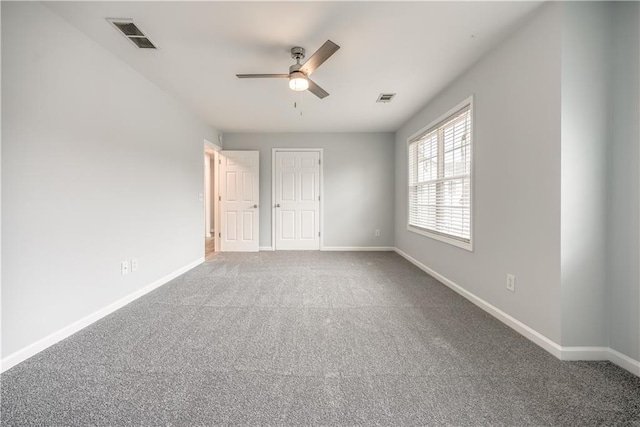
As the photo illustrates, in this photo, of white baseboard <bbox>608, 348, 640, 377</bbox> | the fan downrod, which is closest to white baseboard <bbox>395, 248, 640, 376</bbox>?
white baseboard <bbox>608, 348, 640, 377</bbox>

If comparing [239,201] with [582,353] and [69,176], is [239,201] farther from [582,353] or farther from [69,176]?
[582,353]

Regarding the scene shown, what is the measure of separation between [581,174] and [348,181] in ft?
12.7

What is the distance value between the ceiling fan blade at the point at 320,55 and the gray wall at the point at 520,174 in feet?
4.62

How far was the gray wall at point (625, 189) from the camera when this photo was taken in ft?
5.08

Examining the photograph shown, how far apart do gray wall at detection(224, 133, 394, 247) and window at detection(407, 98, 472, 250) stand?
1.07 metres

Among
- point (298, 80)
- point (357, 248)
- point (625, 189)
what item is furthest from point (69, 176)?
point (357, 248)

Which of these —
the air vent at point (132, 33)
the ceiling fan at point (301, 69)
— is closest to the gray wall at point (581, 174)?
the ceiling fan at point (301, 69)

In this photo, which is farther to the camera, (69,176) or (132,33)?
(132,33)

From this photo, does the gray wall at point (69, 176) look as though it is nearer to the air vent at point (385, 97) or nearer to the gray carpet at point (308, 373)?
the gray carpet at point (308, 373)

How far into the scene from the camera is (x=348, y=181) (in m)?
5.37

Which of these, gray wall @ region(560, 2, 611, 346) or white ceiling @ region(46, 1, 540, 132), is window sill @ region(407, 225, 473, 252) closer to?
gray wall @ region(560, 2, 611, 346)

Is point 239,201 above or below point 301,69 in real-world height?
below

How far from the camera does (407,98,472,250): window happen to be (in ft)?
9.21

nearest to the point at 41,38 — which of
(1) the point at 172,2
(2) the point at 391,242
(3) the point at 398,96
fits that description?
(1) the point at 172,2
